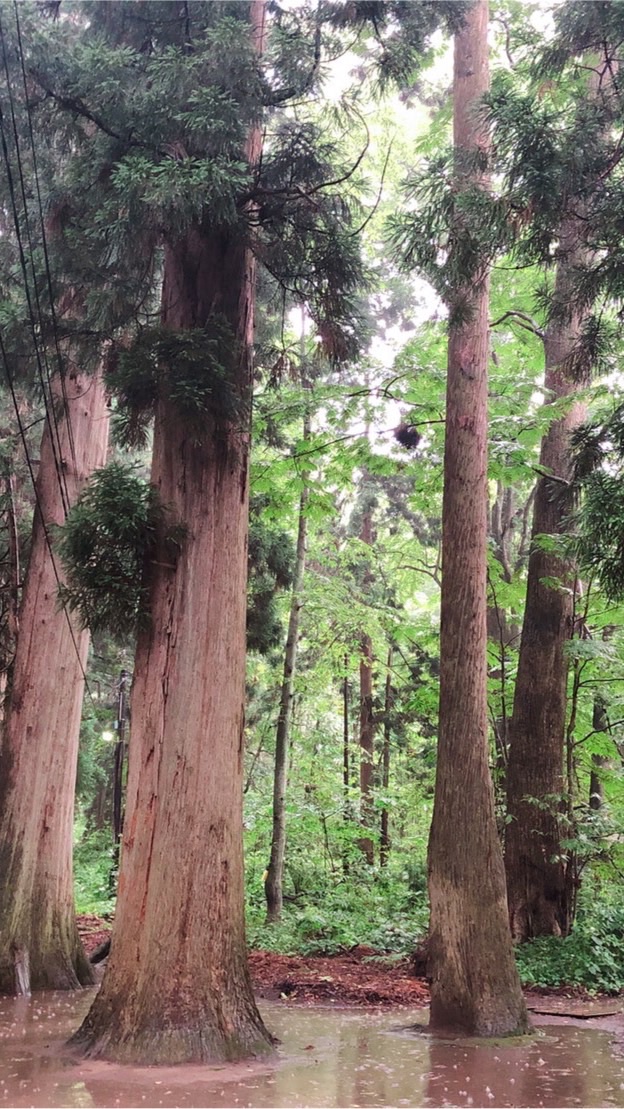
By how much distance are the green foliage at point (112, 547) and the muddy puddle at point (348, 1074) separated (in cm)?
252

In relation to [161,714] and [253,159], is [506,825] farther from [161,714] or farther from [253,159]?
[253,159]

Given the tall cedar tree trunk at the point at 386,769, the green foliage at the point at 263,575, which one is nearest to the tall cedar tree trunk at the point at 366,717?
the tall cedar tree trunk at the point at 386,769

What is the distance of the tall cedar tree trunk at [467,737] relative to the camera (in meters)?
5.44

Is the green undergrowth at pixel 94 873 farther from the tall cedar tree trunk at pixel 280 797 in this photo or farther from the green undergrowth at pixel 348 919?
the green undergrowth at pixel 348 919

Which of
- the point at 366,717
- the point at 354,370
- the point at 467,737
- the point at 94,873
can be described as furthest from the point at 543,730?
the point at 94,873

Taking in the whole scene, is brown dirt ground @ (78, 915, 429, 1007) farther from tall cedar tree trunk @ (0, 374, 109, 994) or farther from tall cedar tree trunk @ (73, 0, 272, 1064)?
tall cedar tree trunk @ (73, 0, 272, 1064)

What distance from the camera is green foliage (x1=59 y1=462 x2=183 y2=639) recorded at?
4.93 metres

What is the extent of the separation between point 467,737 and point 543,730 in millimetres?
3058

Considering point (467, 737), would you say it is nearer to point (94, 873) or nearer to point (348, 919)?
point (348, 919)

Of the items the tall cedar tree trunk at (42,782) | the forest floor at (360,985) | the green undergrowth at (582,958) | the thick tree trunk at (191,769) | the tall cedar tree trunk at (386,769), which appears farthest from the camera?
the tall cedar tree trunk at (386,769)

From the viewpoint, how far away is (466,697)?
6.07 metres

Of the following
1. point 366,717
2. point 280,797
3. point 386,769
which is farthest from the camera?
point 386,769

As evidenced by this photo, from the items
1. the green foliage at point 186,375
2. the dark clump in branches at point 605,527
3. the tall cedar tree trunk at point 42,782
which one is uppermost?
the green foliage at point 186,375

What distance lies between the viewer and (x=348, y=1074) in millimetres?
4410
